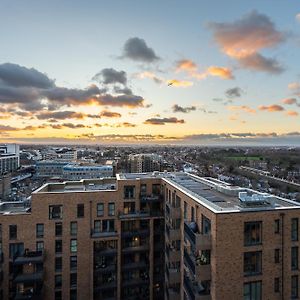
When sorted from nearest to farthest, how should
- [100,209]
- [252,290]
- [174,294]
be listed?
[252,290] < [174,294] < [100,209]

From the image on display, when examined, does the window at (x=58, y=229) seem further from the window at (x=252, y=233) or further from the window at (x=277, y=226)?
the window at (x=277, y=226)

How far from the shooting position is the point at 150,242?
130ft

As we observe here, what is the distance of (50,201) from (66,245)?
592 cm

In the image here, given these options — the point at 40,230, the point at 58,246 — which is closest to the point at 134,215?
the point at 58,246

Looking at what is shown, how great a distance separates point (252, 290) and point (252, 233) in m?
4.46

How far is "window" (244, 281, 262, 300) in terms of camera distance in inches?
873

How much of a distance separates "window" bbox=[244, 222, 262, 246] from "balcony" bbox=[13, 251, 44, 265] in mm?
24411

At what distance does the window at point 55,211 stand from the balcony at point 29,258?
4490 mm

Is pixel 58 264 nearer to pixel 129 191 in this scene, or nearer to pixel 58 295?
pixel 58 295

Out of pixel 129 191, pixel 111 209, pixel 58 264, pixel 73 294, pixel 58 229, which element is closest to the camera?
pixel 58 229

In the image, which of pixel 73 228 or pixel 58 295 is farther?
pixel 73 228

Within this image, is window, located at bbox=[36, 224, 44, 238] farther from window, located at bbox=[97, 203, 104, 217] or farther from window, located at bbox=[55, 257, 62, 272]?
window, located at bbox=[97, 203, 104, 217]

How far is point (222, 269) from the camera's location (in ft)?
70.8

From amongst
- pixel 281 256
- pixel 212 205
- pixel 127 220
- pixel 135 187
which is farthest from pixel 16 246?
pixel 281 256
